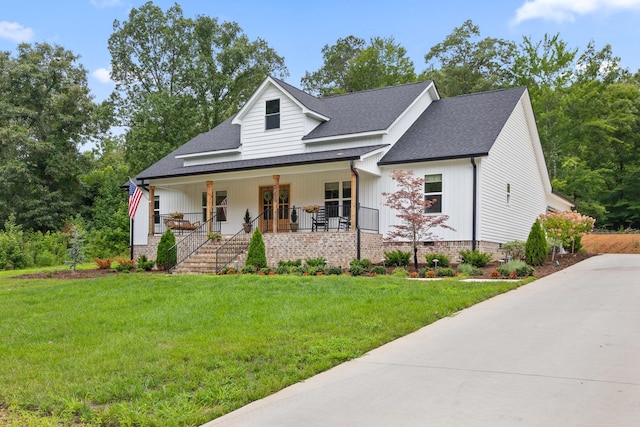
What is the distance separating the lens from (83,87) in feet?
117

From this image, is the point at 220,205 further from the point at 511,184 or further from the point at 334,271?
the point at 511,184

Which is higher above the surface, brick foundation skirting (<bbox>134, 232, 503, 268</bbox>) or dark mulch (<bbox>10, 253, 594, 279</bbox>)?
brick foundation skirting (<bbox>134, 232, 503, 268</bbox>)

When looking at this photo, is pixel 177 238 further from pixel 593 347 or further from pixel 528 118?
pixel 593 347

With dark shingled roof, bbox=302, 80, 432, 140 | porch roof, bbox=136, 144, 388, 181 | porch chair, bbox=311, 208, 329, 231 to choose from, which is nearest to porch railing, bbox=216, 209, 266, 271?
porch chair, bbox=311, 208, 329, 231

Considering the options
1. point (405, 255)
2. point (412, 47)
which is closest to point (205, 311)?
point (405, 255)

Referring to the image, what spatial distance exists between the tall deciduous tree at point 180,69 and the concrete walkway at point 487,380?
30958mm

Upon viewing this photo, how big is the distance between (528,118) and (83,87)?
2790 centimetres

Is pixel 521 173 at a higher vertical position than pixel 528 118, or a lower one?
lower

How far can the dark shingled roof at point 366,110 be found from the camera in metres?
19.5

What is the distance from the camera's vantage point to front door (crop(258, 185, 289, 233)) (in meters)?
21.2

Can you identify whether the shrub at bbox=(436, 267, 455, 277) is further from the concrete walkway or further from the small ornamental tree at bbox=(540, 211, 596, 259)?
the small ornamental tree at bbox=(540, 211, 596, 259)

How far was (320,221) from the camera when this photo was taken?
2000 cm

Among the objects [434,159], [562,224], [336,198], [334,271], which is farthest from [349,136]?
[562,224]

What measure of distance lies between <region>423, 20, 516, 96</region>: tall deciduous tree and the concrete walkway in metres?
33.4
